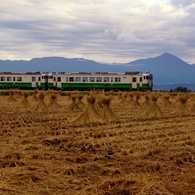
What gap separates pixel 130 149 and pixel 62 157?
1.59 meters

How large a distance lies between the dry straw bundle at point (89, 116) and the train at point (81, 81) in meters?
28.8

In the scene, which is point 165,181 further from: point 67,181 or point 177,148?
point 177,148

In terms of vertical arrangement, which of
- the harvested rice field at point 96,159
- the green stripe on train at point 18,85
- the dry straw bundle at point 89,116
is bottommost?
the harvested rice field at point 96,159

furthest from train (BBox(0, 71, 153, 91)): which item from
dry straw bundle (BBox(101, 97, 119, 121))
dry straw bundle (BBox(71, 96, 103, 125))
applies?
dry straw bundle (BBox(71, 96, 103, 125))

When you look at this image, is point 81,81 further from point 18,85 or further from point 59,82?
point 18,85

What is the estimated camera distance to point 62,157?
7391mm

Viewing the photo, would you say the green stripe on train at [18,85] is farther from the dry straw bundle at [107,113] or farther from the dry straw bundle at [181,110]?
the dry straw bundle at [107,113]

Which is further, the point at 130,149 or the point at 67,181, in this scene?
the point at 130,149

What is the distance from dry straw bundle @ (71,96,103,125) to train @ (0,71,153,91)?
2876cm

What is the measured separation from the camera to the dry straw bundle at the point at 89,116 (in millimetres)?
13748

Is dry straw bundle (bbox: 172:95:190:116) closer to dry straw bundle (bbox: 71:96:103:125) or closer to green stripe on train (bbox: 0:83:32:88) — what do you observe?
dry straw bundle (bbox: 71:96:103:125)

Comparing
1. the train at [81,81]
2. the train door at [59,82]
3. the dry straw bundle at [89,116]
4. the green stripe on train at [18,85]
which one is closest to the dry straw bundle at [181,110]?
the dry straw bundle at [89,116]

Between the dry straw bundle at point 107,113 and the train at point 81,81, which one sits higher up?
the train at point 81,81

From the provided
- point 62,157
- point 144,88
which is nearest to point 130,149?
point 62,157
